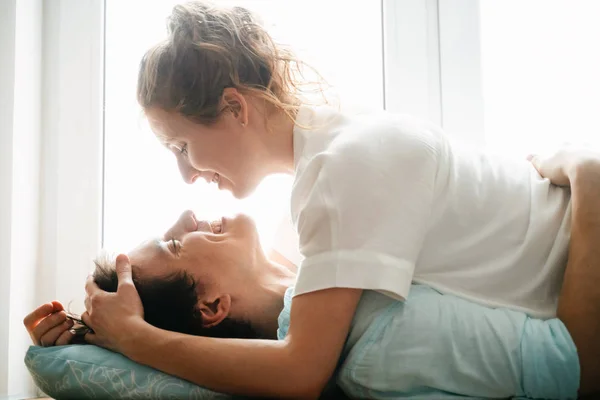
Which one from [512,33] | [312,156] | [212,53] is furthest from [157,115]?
[512,33]

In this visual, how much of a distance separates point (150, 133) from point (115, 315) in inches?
26.7

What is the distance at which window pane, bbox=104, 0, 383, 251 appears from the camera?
1.73 metres

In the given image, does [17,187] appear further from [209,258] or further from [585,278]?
[585,278]

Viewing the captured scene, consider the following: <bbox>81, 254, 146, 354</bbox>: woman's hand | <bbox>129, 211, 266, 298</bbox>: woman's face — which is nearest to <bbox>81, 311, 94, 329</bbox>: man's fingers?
<bbox>81, 254, 146, 354</bbox>: woman's hand

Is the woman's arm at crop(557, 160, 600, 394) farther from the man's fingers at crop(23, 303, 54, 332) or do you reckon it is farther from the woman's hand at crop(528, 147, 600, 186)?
the man's fingers at crop(23, 303, 54, 332)

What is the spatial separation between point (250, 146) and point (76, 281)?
0.66 m

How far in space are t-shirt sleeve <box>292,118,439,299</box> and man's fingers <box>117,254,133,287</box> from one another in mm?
377

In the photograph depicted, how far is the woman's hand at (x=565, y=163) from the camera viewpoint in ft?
3.67

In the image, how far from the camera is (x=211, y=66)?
1.27 m

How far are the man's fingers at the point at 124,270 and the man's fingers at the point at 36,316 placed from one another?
16cm

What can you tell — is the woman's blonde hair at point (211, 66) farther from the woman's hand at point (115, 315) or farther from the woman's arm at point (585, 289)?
the woman's arm at point (585, 289)

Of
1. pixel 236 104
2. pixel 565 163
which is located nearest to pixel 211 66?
pixel 236 104

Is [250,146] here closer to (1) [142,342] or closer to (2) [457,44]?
(1) [142,342]

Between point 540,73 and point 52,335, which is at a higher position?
point 540,73
